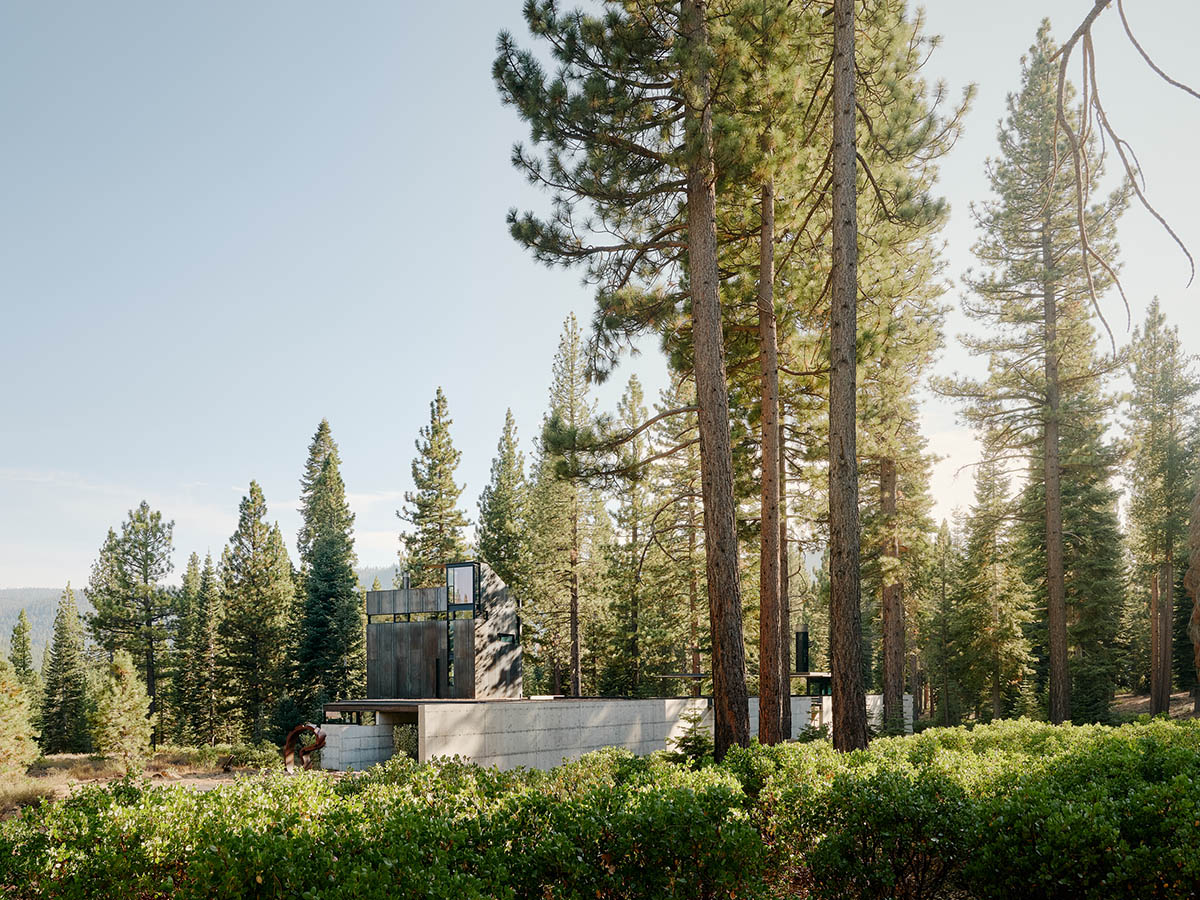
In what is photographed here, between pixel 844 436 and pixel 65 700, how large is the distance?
44.0 m

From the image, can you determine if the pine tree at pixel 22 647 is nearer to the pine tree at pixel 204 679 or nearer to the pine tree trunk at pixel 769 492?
the pine tree at pixel 204 679

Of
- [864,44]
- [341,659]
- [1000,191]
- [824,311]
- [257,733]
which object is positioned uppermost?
[1000,191]

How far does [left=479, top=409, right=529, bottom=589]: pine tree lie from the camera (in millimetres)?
29922

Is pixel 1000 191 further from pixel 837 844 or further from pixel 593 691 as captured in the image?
pixel 593 691

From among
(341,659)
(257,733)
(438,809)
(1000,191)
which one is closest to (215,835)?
(438,809)

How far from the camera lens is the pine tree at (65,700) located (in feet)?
120

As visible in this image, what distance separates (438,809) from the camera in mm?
4477

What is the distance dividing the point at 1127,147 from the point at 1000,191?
19.8 meters

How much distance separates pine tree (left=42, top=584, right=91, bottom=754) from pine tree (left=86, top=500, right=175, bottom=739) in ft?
19.7

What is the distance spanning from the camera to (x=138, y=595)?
32000 mm

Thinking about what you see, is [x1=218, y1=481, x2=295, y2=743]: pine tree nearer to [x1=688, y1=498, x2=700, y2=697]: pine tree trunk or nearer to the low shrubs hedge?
[x1=688, y1=498, x2=700, y2=697]: pine tree trunk

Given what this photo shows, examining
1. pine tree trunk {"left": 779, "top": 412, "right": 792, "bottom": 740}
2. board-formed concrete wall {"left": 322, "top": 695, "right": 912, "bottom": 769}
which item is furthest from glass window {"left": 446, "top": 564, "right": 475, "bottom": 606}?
pine tree trunk {"left": 779, "top": 412, "right": 792, "bottom": 740}

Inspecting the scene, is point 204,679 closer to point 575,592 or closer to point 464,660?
point 575,592

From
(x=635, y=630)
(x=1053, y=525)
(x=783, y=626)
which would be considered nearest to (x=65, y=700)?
(x=635, y=630)
